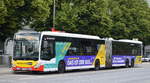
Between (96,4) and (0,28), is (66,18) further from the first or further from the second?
(0,28)

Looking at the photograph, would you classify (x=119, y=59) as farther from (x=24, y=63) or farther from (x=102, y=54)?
(x=24, y=63)

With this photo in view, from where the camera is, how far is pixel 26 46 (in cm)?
2272

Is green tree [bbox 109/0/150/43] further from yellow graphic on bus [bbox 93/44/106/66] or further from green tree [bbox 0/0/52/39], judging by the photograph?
green tree [bbox 0/0/52/39]

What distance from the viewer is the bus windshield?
2234 cm

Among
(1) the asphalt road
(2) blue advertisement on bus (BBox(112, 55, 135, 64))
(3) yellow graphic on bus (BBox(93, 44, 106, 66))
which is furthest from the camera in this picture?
(2) blue advertisement on bus (BBox(112, 55, 135, 64))

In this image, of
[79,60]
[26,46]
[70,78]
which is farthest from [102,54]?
[70,78]

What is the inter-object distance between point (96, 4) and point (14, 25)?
13.7 metres

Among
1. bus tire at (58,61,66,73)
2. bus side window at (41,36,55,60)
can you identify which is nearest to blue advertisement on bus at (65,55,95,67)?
bus tire at (58,61,66,73)

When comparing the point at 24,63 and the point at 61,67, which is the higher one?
the point at 24,63

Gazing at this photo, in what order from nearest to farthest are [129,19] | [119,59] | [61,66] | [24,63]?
[24,63] → [61,66] → [119,59] → [129,19]

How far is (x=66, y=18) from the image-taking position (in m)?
39.3

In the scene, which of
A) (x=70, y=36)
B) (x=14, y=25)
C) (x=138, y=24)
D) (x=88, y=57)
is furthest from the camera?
(x=138, y=24)

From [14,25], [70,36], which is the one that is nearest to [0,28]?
[14,25]

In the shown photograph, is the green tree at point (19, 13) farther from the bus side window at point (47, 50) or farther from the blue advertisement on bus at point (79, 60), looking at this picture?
the bus side window at point (47, 50)
